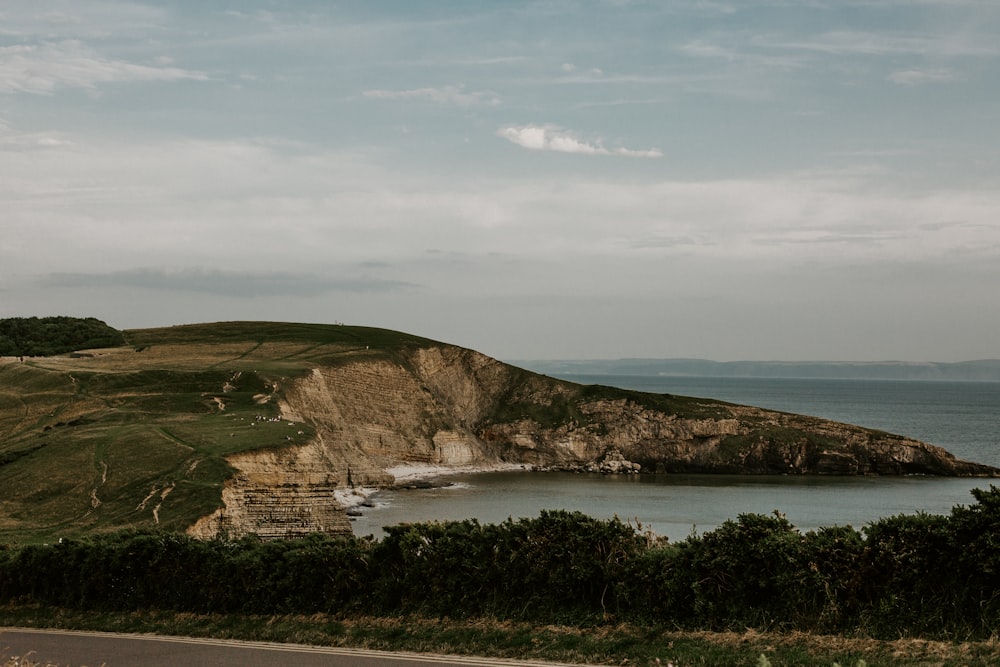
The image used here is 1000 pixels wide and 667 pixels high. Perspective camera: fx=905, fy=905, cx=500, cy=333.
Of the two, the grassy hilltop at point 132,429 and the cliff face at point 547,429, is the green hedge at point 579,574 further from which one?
the cliff face at point 547,429

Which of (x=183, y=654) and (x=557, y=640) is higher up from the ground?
(x=557, y=640)

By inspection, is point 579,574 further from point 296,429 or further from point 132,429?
point 132,429

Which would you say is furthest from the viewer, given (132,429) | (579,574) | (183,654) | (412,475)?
(412,475)

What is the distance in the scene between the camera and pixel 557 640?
16609 mm

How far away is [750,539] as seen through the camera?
18.4 meters

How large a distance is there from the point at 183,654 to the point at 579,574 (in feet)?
25.9

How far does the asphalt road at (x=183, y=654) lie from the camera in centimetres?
1605

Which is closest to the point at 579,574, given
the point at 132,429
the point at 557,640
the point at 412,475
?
the point at 557,640

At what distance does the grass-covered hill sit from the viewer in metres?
45.7

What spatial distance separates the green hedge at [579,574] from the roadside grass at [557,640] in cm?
63

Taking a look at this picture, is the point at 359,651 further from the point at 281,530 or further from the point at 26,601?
the point at 281,530

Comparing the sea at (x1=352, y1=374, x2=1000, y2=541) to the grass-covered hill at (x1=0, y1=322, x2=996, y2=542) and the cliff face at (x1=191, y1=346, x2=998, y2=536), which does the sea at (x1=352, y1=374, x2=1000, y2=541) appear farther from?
the grass-covered hill at (x1=0, y1=322, x2=996, y2=542)

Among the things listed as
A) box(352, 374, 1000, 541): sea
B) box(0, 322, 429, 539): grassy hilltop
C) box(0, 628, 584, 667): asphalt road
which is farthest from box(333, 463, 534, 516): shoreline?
box(0, 628, 584, 667): asphalt road

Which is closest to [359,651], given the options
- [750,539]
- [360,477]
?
[750,539]
